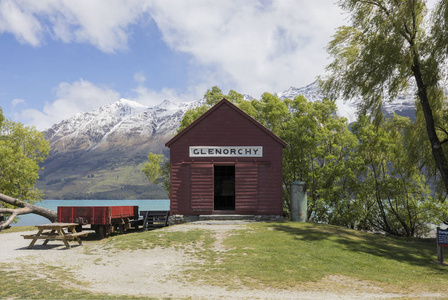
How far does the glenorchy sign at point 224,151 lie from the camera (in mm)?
23141

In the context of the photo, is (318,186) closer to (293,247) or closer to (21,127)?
(293,247)

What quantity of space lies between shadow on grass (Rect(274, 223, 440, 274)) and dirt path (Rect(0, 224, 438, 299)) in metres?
4.15

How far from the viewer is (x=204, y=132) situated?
919 inches

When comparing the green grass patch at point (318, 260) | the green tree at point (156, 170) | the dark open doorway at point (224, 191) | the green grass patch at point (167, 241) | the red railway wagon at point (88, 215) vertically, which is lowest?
the green grass patch at point (318, 260)

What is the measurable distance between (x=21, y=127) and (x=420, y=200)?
33.7 meters

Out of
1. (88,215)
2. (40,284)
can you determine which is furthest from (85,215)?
(40,284)

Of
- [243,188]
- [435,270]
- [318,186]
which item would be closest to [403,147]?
[318,186]

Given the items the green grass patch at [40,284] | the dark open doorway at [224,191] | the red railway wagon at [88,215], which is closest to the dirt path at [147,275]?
the green grass patch at [40,284]

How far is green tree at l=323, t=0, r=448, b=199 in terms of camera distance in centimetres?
2000

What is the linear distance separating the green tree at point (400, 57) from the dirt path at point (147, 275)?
12288 mm

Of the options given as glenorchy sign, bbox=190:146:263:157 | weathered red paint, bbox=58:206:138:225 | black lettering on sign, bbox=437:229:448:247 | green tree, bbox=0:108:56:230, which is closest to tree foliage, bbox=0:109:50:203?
green tree, bbox=0:108:56:230

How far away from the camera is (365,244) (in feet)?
57.4

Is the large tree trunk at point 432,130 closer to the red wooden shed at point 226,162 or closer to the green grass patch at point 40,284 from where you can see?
the red wooden shed at point 226,162

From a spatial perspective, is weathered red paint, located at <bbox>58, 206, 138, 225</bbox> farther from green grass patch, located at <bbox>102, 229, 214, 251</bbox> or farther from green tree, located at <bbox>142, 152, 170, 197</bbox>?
green tree, located at <bbox>142, 152, 170, 197</bbox>
